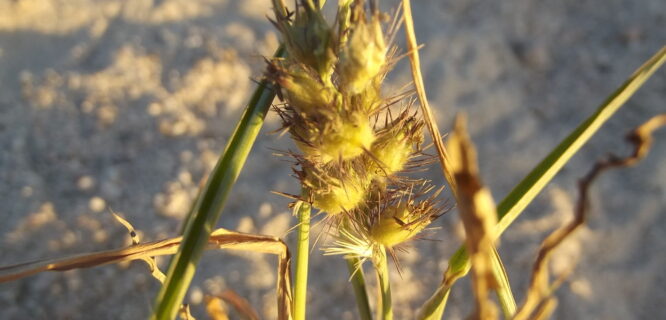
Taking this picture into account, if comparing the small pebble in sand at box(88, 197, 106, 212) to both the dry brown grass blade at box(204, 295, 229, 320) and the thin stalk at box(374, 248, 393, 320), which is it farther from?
the thin stalk at box(374, 248, 393, 320)

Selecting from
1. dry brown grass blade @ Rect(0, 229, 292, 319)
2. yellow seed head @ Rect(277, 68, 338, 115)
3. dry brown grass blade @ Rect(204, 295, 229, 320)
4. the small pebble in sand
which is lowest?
the small pebble in sand

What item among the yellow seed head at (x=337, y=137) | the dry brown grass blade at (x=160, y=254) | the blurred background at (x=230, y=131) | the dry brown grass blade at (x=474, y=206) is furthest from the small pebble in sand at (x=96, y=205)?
the dry brown grass blade at (x=474, y=206)

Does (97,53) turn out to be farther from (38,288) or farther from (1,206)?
(38,288)

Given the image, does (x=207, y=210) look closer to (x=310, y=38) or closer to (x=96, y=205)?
(x=310, y=38)

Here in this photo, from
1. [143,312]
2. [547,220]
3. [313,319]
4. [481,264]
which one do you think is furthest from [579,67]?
[481,264]

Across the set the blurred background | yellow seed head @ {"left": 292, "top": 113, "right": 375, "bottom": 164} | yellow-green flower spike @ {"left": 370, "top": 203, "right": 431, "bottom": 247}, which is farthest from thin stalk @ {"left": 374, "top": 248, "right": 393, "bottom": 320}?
the blurred background

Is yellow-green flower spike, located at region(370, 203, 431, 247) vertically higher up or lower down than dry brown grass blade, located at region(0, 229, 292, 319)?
higher up

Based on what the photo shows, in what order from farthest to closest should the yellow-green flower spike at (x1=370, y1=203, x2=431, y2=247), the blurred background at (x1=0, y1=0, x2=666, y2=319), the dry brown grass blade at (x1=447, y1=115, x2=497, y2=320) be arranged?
the blurred background at (x1=0, y1=0, x2=666, y2=319), the yellow-green flower spike at (x1=370, y1=203, x2=431, y2=247), the dry brown grass blade at (x1=447, y1=115, x2=497, y2=320)
